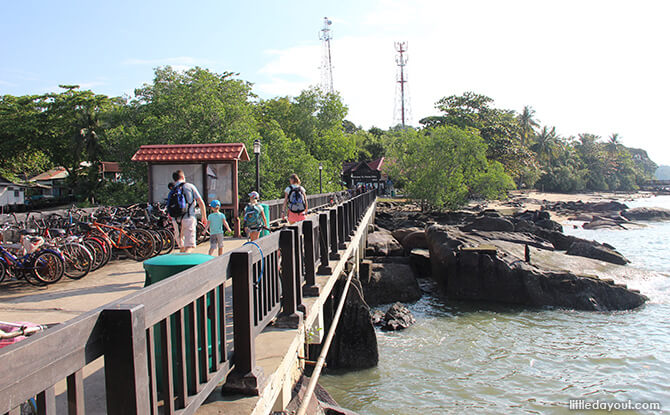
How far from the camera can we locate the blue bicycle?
25.4 ft

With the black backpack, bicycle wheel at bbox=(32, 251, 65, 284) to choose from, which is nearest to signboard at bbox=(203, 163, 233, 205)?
the black backpack

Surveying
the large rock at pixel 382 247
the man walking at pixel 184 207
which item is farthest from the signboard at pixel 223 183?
the large rock at pixel 382 247

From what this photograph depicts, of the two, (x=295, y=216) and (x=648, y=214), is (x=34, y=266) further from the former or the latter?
(x=648, y=214)

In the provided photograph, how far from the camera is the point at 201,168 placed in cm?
1334

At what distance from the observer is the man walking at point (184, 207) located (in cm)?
802

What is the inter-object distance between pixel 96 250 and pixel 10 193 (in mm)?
41626

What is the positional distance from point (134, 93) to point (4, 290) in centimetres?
3074

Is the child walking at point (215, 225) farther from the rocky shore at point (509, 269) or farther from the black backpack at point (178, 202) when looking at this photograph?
the rocky shore at point (509, 269)

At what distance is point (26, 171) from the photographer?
53.4 metres

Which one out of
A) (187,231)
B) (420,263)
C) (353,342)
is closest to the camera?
(187,231)

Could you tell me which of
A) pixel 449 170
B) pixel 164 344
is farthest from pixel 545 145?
pixel 164 344

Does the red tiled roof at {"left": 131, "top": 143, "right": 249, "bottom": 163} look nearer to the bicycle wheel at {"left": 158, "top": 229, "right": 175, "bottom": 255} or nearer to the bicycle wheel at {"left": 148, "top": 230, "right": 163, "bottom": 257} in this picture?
the bicycle wheel at {"left": 158, "top": 229, "right": 175, "bottom": 255}

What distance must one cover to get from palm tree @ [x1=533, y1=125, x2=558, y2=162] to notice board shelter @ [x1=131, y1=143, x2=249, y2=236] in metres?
84.4

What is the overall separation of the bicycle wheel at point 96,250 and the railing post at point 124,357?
25.4 feet
